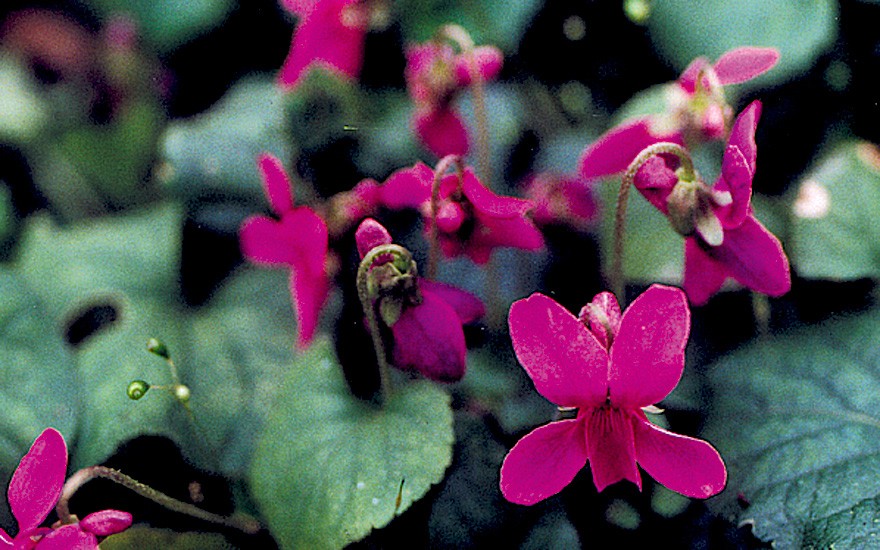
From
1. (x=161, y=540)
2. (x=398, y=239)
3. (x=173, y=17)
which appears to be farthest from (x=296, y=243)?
(x=173, y=17)

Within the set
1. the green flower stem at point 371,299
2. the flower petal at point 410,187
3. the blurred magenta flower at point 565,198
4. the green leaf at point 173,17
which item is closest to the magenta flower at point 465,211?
the flower petal at point 410,187

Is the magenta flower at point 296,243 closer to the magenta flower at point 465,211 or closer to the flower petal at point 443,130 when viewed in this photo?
the magenta flower at point 465,211

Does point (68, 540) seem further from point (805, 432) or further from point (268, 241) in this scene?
point (805, 432)

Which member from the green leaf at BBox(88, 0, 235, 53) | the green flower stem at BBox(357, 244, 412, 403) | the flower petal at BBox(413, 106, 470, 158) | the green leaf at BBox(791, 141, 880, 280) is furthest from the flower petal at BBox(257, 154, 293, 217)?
the green leaf at BBox(88, 0, 235, 53)

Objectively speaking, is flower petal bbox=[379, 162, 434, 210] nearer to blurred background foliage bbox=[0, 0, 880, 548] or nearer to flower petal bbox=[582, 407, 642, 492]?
blurred background foliage bbox=[0, 0, 880, 548]

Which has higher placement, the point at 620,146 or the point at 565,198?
the point at 620,146
